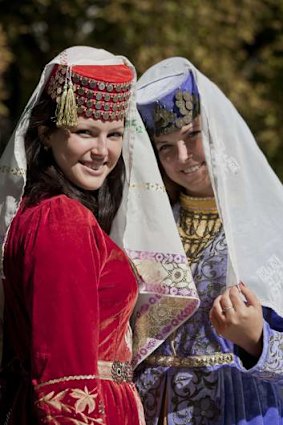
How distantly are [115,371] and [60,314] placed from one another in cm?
32

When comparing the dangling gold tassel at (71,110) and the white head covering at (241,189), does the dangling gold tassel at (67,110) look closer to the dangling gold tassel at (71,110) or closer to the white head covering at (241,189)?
the dangling gold tassel at (71,110)

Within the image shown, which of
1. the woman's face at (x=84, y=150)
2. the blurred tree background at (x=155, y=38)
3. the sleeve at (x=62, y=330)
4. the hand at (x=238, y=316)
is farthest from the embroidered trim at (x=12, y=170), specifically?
the blurred tree background at (x=155, y=38)

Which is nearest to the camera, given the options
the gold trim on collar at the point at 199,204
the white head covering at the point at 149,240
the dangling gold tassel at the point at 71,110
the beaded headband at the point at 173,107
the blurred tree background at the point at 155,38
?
the dangling gold tassel at the point at 71,110

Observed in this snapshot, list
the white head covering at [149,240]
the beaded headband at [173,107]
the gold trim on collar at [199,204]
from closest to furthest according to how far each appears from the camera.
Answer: the white head covering at [149,240] → the beaded headband at [173,107] → the gold trim on collar at [199,204]

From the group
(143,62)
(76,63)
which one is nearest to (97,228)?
(76,63)

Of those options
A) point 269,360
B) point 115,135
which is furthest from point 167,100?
point 269,360

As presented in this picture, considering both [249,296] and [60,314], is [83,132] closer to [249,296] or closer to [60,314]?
[60,314]

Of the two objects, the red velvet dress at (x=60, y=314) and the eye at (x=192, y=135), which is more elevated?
the eye at (x=192, y=135)

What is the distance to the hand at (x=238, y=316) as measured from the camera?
3.15 metres

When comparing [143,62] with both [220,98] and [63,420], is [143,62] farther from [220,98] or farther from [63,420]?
[63,420]

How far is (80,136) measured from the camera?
3.05 meters

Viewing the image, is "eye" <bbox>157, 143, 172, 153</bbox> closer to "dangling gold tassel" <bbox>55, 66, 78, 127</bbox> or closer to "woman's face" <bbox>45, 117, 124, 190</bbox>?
"woman's face" <bbox>45, 117, 124, 190</bbox>

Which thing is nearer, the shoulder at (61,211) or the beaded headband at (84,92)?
the shoulder at (61,211)

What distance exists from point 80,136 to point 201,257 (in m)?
0.60
